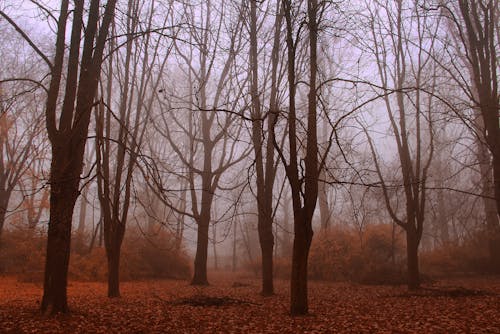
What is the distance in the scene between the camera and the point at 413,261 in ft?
36.6

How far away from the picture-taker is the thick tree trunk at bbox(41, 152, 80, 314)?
6410 mm

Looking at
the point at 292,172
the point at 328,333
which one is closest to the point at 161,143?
the point at 292,172

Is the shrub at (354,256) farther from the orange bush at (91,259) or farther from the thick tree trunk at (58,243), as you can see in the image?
the thick tree trunk at (58,243)

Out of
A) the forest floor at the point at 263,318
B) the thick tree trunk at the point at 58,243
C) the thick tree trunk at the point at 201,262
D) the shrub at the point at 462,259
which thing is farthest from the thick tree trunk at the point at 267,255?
the shrub at the point at 462,259

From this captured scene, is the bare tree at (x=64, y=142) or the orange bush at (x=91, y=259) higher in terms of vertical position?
the bare tree at (x=64, y=142)

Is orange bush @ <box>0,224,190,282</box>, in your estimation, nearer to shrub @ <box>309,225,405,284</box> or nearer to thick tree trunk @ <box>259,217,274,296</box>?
thick tree trunk @ <box>259,217,274,296</box>

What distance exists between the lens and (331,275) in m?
16.4

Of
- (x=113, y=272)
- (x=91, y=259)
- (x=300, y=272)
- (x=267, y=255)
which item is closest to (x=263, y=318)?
(x=300, y=272)

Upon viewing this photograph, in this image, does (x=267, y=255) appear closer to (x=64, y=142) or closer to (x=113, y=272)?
(x=113, y=272)

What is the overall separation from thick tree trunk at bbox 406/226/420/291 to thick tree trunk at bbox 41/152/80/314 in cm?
869

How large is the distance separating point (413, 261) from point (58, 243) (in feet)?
29.5

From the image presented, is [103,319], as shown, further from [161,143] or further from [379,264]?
[161,143]

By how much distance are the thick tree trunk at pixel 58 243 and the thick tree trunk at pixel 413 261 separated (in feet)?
28.5

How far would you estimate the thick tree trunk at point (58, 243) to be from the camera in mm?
6410
